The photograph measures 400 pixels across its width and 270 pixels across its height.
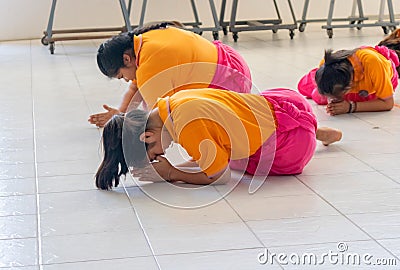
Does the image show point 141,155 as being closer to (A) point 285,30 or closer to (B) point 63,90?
(B) point 63,90

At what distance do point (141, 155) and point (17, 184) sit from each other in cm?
47

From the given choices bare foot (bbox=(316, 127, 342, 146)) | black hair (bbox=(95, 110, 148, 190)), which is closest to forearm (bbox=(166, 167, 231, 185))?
black hair (bbox=(95, 110, 148, 190))

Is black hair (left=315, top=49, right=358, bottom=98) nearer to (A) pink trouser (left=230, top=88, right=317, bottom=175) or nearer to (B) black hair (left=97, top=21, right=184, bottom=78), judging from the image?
(A) pink trouser (left=230, top=88, right=317, bottom=175)

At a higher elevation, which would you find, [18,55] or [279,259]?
[279,259]

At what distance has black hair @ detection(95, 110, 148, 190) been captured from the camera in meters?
2.56

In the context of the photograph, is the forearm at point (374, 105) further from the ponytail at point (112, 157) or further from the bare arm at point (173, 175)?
the ponytail at point (112, 157)

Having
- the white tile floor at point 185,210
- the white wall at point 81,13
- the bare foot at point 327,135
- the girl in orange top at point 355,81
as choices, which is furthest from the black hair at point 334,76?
the white wall at point 81,13

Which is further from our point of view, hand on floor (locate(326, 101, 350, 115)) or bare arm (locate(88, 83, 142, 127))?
hand on floor (locate(326, 101, 350, 115))

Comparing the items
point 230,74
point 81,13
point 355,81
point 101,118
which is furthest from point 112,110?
point 81,13

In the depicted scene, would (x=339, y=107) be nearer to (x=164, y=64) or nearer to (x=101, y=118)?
(x=164, y=64)

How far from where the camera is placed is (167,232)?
2199mm

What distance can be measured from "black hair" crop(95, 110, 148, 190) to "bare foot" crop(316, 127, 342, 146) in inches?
31.1

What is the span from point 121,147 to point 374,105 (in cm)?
155

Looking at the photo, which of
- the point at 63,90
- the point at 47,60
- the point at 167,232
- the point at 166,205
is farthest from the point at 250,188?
the point at 47,60
